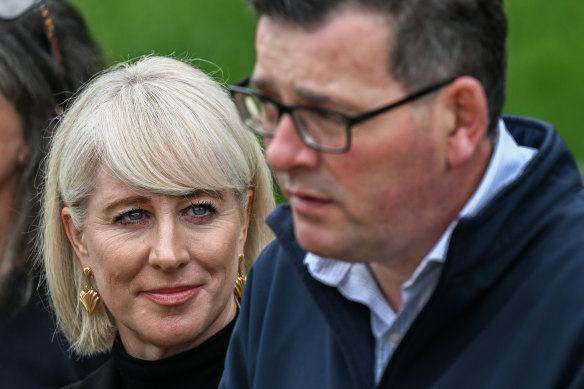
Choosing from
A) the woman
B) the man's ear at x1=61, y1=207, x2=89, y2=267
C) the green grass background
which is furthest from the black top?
the green grass background

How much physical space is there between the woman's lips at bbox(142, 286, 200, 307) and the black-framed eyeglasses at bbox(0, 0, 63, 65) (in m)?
1.43

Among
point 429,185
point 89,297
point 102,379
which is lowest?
point 102,379

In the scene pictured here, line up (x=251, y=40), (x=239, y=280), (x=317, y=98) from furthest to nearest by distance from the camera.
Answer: (x=251, y=40)
(x=239, y=280)
(x=317, y=98)

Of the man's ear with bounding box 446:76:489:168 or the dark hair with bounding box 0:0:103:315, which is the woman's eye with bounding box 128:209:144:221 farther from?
the man's ear with bounding box 446:76:489:168

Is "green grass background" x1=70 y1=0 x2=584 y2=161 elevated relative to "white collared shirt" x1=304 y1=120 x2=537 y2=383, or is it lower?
lower

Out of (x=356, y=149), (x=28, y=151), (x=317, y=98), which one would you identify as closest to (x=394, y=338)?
(x=356, y=149)

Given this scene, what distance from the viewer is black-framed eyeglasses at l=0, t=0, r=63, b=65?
14.7 feet

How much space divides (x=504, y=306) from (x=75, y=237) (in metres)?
1.90

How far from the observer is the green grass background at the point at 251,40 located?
345 inches

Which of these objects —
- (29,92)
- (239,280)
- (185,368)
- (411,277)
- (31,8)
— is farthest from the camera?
(31,8)

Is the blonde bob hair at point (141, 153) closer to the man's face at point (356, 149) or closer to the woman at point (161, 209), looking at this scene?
the woman at point (161, 209)

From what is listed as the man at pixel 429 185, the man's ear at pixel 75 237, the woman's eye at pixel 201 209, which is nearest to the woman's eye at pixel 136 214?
the woman's eye at pixel 201 209

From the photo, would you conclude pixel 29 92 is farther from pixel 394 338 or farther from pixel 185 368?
pixel 394 338

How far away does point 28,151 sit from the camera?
14.6 feet
